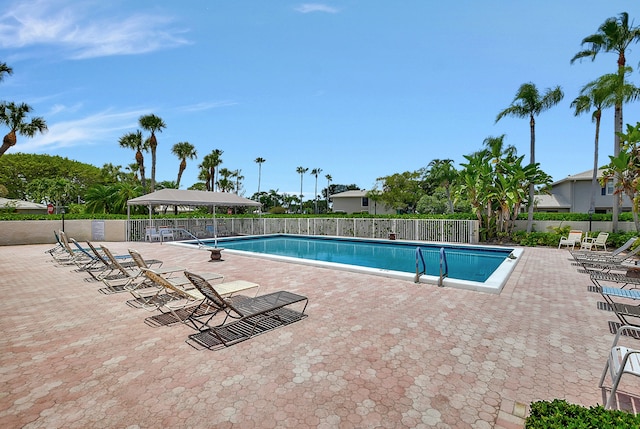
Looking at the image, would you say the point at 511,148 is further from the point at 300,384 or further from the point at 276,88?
the point at 300,384

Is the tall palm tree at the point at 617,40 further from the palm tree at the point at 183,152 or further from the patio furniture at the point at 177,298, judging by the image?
the palm tree at the point at 183,152

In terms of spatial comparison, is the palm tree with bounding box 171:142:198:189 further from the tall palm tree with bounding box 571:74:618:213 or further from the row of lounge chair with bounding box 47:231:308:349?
the tall palm tree with bounding box 571:74:618:213

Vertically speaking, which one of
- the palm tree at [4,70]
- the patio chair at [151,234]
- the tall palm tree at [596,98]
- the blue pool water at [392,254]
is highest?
the palm tree at [4,70]

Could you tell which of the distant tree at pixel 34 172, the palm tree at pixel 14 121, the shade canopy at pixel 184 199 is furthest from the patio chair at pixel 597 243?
the distant tree at pixel 34 172

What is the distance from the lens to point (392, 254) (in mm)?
15195

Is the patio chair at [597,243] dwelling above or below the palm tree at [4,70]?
below

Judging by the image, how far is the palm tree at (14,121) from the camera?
19641mm

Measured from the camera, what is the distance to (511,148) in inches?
944

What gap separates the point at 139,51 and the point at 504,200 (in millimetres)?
18832

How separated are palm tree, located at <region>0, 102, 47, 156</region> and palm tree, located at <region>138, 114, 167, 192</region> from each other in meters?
9.23

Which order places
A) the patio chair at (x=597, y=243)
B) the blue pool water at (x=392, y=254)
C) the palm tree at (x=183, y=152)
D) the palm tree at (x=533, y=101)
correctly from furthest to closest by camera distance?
the palm tree at (x=183, y=152) → the palm tree at (x=533, y=101) → the patio chair at (x=597, y=243) → the blue pool water at (x=392, y=254)

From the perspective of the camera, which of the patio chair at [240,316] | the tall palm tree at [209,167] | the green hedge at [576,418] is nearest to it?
the green hedge at [576,418]

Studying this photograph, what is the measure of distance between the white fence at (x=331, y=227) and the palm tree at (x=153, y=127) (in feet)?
35.7

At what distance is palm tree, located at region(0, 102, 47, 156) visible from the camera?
19641 mm
